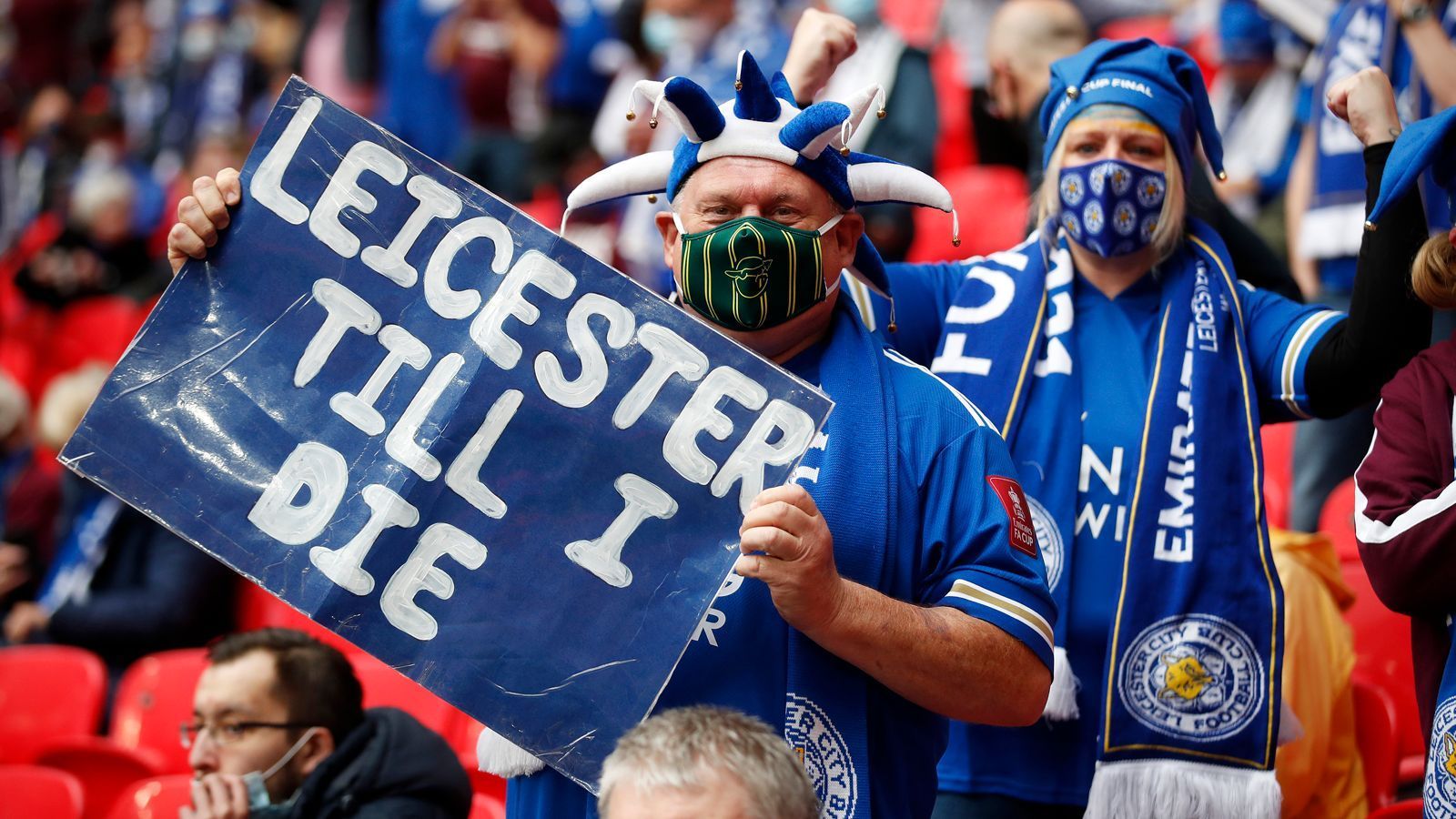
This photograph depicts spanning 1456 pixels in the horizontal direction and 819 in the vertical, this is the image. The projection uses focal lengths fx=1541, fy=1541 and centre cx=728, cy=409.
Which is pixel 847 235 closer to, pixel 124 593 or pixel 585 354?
pixel 585 354

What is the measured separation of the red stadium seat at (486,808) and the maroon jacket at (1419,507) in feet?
6.74

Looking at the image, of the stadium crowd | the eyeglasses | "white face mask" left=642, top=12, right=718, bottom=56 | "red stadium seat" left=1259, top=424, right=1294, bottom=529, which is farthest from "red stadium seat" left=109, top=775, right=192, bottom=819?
"white face mask" left=642, top=12, right=718, bottom=56

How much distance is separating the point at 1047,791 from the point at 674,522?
3.49 ft

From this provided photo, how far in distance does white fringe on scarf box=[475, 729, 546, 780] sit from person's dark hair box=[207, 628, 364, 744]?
1175mm

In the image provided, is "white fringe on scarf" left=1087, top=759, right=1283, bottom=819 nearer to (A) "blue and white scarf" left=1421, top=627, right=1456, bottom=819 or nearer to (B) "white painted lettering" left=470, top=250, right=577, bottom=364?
(A) "blue and white scarf" left=1421, top=627, right=1456, bottom=819

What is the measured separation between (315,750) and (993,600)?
1939 mm

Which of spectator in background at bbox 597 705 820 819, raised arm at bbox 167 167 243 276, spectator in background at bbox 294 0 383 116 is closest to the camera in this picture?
spectator in background at bbox 597 705 820 819

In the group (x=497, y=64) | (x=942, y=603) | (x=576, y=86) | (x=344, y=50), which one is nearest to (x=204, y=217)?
(x=942, y=603)

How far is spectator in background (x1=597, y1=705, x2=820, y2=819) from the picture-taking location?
1878 millimetres

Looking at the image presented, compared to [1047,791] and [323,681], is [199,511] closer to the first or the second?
[323,681]

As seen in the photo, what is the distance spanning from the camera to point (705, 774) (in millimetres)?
1896

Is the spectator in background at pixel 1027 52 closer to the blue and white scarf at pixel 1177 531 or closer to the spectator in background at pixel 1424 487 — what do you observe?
the blue and white scarf at pixel 1177 531

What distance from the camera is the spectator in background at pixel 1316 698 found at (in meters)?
3.36

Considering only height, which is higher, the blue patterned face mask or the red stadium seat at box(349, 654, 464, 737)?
the blue patterned face mask
